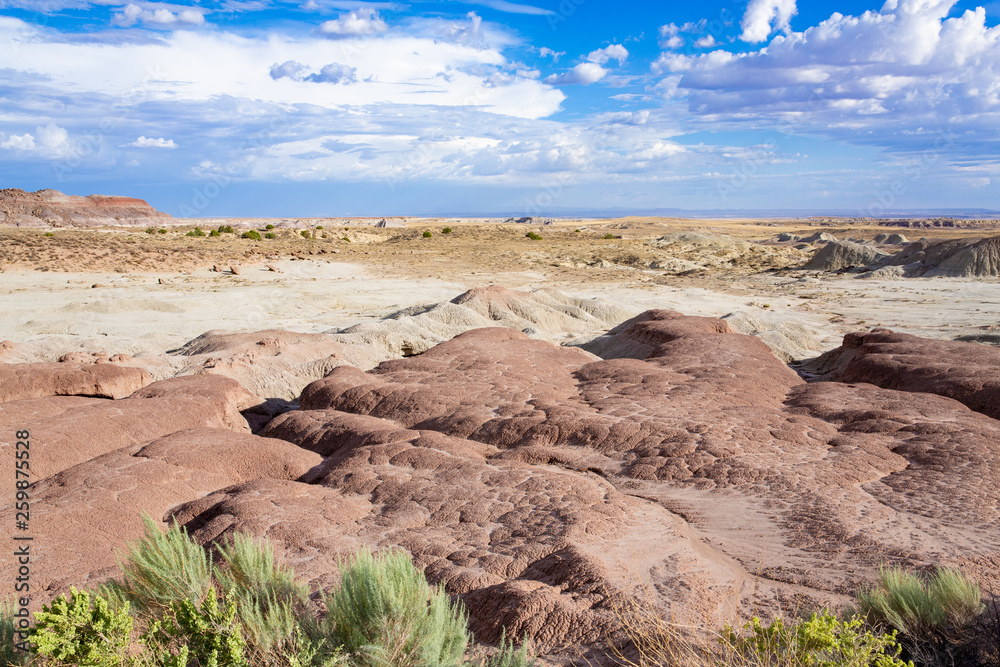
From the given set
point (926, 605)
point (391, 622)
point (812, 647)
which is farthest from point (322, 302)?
point (812, 647)

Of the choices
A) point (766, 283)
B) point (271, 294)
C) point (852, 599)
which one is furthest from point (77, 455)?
point (766, 283)

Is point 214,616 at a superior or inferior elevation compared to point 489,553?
superior

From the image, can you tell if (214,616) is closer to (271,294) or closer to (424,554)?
(424,554)

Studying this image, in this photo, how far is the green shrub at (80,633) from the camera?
8.46ft

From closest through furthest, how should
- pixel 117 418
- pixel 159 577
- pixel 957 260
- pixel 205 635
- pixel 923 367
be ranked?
pixel 205 635, pixel 159 577, pixel 117 418, pixel 923 367, pixel 957 260

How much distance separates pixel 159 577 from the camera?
3.36 m

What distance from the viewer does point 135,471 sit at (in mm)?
5324

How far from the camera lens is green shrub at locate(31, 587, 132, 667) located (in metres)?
2.58

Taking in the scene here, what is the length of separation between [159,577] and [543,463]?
3.35m

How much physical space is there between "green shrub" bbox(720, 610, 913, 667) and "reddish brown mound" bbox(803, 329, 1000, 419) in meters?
6.29

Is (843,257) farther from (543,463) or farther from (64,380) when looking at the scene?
(64,380)

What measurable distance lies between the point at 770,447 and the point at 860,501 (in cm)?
114

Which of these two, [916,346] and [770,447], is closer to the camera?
[770,447]

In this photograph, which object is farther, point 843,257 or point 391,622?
point 843,257
